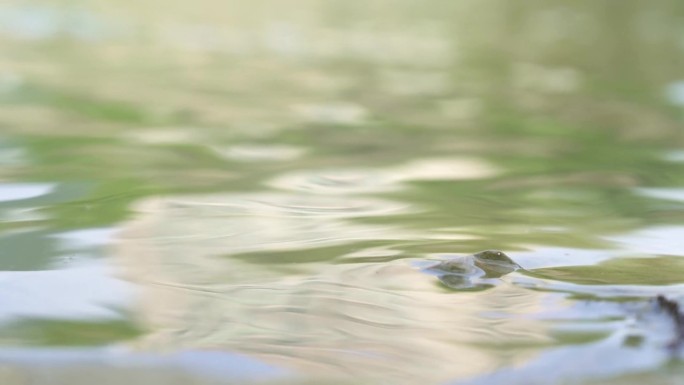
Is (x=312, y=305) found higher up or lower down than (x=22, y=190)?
lower down

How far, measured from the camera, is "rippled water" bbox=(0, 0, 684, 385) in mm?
1419

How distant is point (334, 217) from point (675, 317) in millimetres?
957

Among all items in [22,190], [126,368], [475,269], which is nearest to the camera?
[126,368]

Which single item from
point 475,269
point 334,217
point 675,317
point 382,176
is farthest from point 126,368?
point 382,176

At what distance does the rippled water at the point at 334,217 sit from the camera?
1.42 meters

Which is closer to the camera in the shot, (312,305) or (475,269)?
(312,305)

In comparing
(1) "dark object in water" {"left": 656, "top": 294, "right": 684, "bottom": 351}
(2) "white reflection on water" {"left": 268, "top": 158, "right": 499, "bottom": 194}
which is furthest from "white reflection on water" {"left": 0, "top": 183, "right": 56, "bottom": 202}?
(1) "dark object in water" {"left": 656, "top": 294, "right": 684, "bottom": 351}

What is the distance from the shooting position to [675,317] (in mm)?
1474

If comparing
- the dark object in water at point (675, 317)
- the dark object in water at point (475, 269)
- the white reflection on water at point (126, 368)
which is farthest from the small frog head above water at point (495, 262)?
the white reflection on water at point (126, 368)

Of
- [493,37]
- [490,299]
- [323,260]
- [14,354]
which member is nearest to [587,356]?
[490,299]

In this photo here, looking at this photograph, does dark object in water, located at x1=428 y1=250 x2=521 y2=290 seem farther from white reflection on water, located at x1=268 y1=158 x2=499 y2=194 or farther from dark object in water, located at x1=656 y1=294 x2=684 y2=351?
white reflection on water, located at x1=268 y1=158 x2=499 y2=194

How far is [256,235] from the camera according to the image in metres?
2.10

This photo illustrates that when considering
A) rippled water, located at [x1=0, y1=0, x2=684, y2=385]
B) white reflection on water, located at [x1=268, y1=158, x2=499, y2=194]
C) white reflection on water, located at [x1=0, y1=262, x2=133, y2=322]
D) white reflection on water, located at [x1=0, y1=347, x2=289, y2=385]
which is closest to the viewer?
white reflection on water, located at [x1=0, y1=347, x2=289, y2=385]

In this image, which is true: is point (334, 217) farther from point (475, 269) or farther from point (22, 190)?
point (22, 190)
